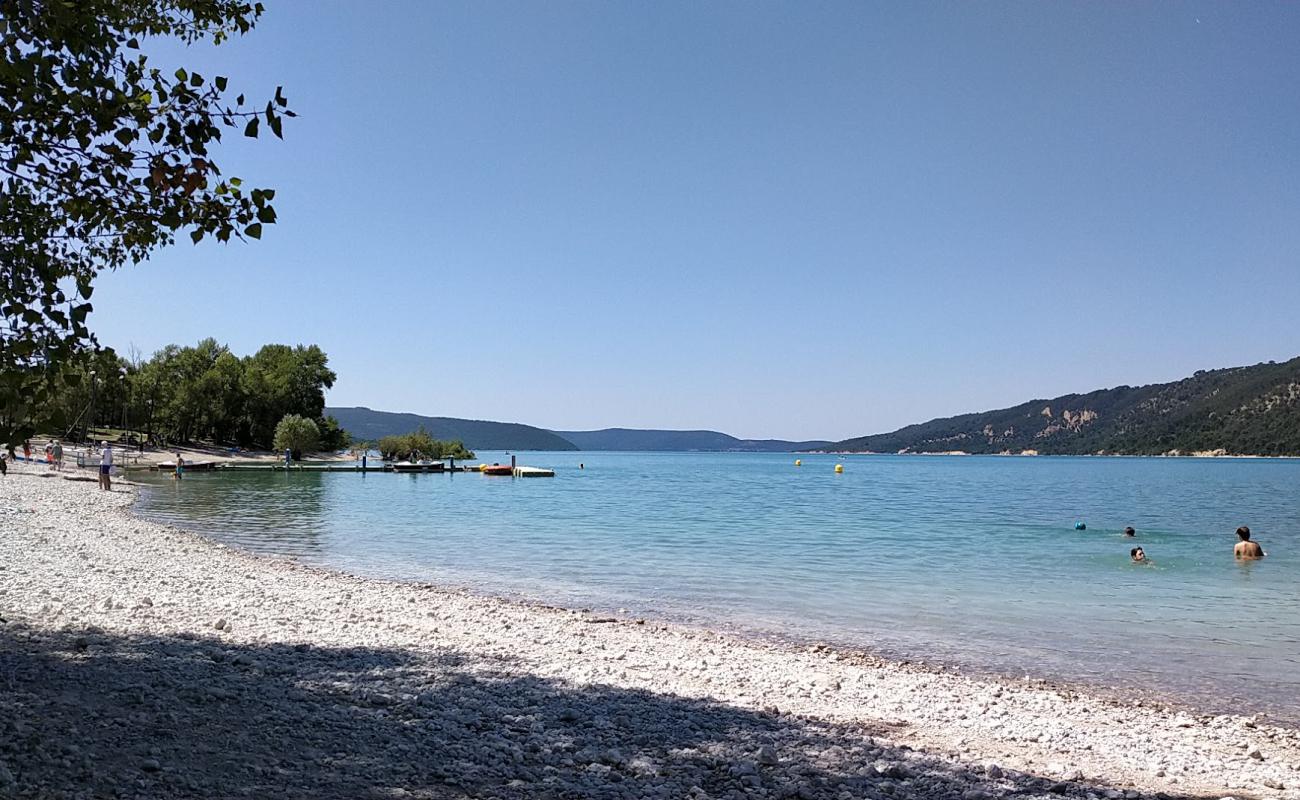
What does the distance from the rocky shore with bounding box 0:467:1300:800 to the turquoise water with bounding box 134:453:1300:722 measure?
257 cm

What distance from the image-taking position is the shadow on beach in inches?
189

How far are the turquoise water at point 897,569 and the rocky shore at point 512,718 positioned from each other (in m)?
2.57

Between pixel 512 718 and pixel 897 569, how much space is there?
54.1 ft

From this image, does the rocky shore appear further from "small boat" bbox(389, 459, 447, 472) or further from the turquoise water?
"small boat" bbox(389, 459, 447, 472)

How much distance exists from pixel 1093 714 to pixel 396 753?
719 cm

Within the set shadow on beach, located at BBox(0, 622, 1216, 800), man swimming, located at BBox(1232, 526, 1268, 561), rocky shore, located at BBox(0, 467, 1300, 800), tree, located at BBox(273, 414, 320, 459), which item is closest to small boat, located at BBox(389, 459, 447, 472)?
tree, located at BBox(273, 414, 320, 459)

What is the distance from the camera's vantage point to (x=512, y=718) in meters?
6.59

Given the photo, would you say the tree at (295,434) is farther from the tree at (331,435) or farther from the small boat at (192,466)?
the small boat at (192,466)

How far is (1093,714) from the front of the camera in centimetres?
870

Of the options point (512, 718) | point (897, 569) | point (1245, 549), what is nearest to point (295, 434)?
point (897, 569)

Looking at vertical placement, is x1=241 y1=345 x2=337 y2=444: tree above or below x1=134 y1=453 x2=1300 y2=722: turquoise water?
above

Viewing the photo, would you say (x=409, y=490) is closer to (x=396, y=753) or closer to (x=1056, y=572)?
(x=1056, y=572)

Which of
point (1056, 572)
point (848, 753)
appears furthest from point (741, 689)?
point (1056, 572)

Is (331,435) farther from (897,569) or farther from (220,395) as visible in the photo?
(897,569)
